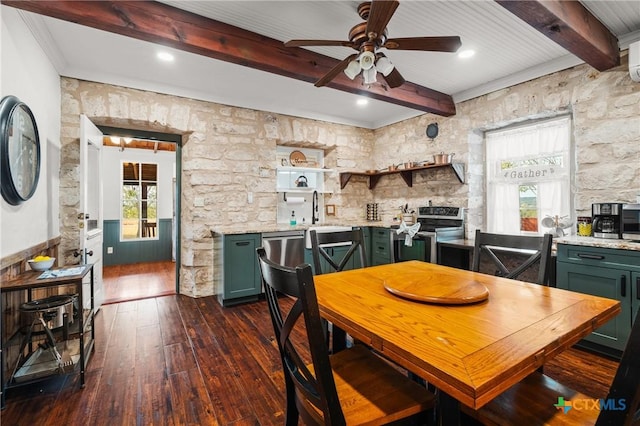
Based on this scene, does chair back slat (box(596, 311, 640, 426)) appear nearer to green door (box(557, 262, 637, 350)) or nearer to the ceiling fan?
the ceiling fan

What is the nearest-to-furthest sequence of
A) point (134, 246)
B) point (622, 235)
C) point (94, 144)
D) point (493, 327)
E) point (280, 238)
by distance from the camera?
1. point (493, 327)
2. point (622, 235)
3. point (94, 144)
4. point (280, 238)
5. point (134, 246)

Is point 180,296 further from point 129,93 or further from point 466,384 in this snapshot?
point 466,384

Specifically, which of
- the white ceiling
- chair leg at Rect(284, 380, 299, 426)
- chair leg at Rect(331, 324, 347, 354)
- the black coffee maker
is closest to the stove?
the black coffee maker

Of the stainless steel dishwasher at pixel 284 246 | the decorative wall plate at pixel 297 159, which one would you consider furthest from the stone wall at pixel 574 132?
the stainless steel dishwasher at pixel 284 246

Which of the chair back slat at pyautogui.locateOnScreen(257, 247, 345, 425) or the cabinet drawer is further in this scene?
the cabinet drawer

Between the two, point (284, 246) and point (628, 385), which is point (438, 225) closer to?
point (284, 246)

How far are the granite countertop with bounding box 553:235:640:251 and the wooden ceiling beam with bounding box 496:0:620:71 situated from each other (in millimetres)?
1468

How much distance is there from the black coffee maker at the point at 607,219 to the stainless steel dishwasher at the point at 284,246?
2.91 m

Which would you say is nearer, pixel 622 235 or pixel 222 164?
pixel 622 235

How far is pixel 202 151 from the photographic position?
3.86 metres

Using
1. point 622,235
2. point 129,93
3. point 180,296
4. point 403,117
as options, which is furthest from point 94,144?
point 622,235

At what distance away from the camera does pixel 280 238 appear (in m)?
3.72

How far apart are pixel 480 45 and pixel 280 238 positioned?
9.33 ft

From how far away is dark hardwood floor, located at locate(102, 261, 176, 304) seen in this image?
395cm
